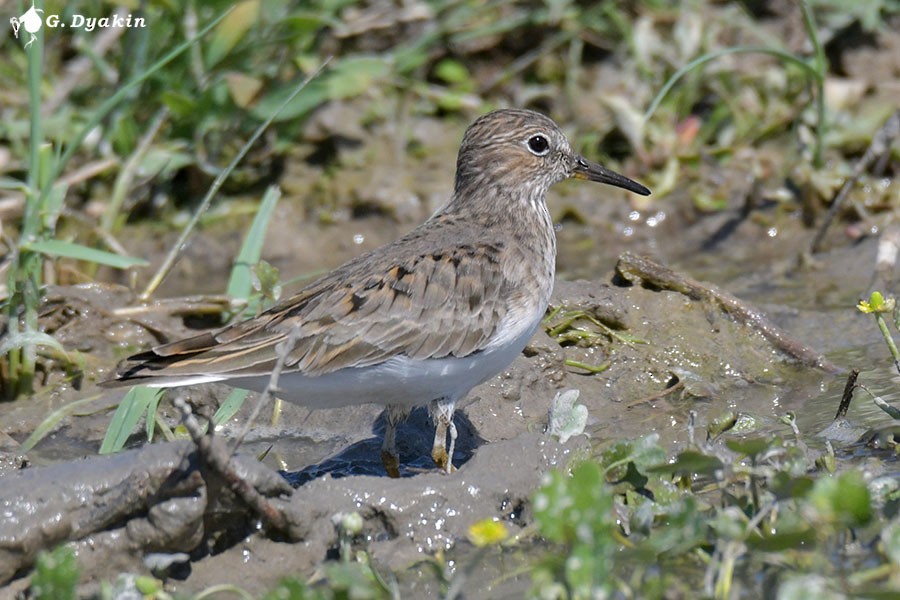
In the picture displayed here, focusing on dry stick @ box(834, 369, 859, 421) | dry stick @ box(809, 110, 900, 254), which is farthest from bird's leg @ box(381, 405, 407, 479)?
dry stick @ box(809, 110, 900, 254)

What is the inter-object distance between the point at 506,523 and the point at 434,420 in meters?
0.90

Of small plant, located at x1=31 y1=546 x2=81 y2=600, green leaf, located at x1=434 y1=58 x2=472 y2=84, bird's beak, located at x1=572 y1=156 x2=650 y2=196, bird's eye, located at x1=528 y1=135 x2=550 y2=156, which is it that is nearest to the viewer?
small plant, located at x1=31 y1=546 x2=81 y2=600

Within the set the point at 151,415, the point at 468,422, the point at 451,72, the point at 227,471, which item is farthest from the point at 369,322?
the point at 451,72

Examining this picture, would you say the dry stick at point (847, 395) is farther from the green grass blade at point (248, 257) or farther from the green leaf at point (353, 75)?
the green leaf at point (353, 75)

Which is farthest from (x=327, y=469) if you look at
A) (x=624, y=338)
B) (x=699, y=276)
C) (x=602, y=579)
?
(x=699, y=276)

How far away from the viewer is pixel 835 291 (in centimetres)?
790

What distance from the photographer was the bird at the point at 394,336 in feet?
17.4

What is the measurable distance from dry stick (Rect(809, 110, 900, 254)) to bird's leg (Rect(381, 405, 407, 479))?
11.7 ft

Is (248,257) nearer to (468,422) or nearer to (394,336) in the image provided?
(468,422)

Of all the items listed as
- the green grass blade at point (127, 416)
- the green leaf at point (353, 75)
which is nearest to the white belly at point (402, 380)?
the green grass blade at point (127, 416)

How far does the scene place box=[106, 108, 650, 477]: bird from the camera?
17.4 ft

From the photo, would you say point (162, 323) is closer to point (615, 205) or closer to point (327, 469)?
point (327, 469)

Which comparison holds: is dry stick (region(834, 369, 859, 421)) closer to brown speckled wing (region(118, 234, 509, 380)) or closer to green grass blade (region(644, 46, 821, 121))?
brown speckled wing (region(118, 234, 509, 380))

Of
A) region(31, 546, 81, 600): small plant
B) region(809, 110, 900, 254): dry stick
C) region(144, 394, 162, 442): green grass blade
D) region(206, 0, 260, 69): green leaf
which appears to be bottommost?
region(809, 110, 900, 254): dry stick
